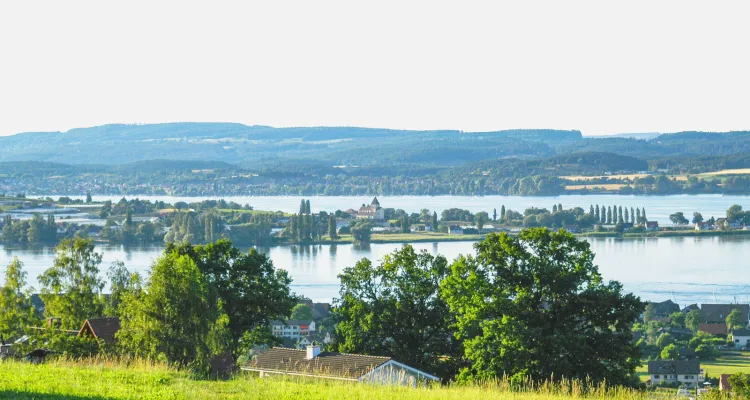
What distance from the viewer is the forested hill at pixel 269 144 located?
148 metres

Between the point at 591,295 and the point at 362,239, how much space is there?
41.5 m

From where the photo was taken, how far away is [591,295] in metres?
9.67

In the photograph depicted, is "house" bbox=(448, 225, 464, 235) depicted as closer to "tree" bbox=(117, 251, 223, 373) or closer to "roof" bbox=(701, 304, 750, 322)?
"roof" bbox=(701, 304, 750, 322)

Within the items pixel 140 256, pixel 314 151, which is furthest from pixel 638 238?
pixel 314 151

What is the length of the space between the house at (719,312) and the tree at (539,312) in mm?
15387

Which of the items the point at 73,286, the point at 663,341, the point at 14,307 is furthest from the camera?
the point at 663,341

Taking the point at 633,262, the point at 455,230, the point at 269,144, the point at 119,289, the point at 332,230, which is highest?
the point at 269,144

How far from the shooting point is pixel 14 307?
1334 centimetres

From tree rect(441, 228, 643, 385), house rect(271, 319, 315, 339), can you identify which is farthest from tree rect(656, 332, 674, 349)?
tree rect(441, 228, 643, 385)

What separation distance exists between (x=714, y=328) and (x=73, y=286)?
51.6ft

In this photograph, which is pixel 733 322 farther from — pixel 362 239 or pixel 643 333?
pixel 362 239

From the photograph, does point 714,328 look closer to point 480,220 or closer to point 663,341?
point 663,341

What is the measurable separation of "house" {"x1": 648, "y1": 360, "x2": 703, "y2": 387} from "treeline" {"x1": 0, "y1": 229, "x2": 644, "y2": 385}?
7809 mm

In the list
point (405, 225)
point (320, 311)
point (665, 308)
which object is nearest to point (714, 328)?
point (665, 308)
